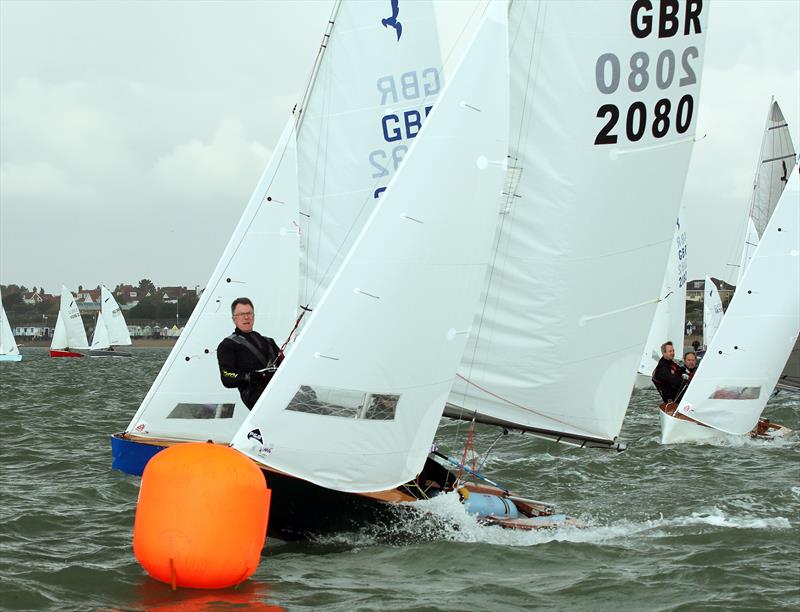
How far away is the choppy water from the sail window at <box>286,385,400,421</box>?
0.75 meters

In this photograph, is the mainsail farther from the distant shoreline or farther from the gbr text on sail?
the distant shoreline

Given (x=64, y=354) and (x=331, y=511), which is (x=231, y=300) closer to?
(x=331, y=511)

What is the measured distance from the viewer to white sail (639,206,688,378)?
936 inches

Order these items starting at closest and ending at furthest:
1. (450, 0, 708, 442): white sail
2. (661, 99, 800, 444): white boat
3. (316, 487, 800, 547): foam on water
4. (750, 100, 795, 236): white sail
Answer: (316, 487, 800, 547): foam on water
(450, 0, 708, 442): white sail
(661, 99, 800, 444): white boat
(750, 100, 795, 236): white sail

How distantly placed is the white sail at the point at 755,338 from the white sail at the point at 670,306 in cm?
1090

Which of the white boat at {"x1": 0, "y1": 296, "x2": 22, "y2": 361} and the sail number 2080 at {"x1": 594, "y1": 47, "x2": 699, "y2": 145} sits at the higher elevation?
the sail number 2080 at {"x1": 594, "y1": 47, "x2": 699, "y2": 145}

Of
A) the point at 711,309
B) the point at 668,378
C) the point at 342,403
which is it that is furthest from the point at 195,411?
the point at 711,309

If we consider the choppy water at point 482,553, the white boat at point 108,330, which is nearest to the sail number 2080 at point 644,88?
the choppy water at point 482,553

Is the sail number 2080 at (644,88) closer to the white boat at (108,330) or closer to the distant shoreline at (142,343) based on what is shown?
the white boat at (108,330)

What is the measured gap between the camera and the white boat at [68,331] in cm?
5188

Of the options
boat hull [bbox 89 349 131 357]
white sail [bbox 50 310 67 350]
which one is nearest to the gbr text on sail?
boat hull [bbox 89 349 131 357]

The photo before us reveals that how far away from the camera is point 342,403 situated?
5.71 metres

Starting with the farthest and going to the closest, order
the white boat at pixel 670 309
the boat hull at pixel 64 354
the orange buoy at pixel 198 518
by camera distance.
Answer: the boat hull at pixel 64 354
the white boat at pixel 670 309
the orange buoy at pixel 198 518

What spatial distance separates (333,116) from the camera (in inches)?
357
